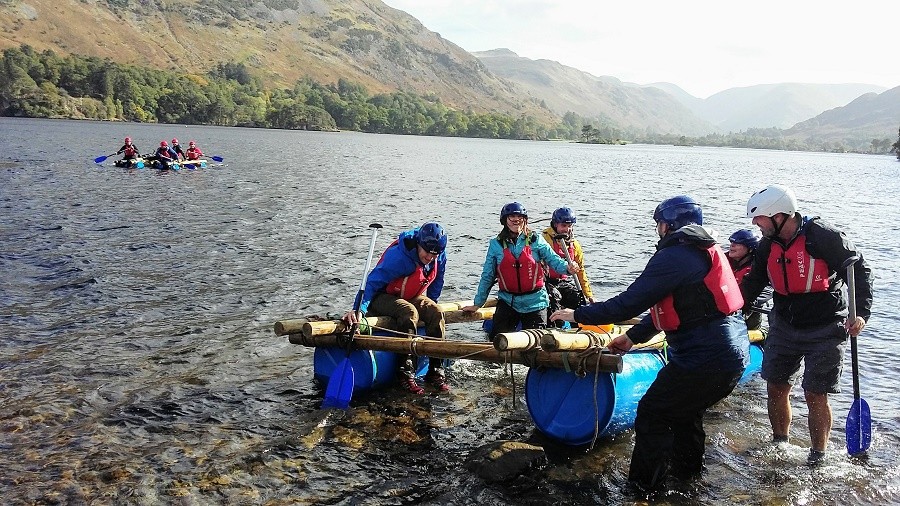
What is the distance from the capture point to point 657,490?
7496 millimetres

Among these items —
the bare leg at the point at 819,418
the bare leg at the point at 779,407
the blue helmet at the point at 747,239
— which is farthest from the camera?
the blue helmet at the point at 747,239

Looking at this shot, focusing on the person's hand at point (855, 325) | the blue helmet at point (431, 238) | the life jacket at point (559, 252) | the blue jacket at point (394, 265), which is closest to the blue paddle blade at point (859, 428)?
the person's hand at point (855, 325)

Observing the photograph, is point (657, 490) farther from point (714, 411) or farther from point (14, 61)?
point (14, 61)

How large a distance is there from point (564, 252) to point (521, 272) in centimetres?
227

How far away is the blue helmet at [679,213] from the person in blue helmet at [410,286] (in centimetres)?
364

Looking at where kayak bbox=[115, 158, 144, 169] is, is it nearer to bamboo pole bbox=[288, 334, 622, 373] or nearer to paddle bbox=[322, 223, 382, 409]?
bamboo pole bbox=[288, 334, 622, 373]

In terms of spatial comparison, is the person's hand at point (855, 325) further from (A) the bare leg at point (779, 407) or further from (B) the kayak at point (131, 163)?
(B) the kayak at point (131, 163)

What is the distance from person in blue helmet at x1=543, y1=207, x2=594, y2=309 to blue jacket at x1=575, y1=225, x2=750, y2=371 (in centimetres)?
478

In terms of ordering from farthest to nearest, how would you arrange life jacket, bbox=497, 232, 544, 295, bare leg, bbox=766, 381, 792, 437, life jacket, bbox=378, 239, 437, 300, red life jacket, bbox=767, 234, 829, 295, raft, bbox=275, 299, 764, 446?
life jacket, bbox=378, 239, 437, 300
life jacket, bbox=497, 232, 544, 295
bare leg, bbox=766, 381, 792, 437
raft, bbox=275, 299, 764, 446
red life jacket, bbox=767, 234, 829, 295

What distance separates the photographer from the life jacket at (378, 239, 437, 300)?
33.3 feet

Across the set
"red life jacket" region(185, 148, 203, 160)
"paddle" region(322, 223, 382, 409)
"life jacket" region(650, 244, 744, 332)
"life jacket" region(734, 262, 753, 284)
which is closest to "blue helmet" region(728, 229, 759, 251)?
"life jacket" region(734, 262, 753, 284)

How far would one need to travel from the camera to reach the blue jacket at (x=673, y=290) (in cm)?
645

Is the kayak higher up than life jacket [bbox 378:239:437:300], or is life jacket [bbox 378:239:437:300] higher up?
the kayak

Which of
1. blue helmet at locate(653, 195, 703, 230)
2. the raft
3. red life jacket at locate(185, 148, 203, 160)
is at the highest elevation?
red life jacket at locate(185, 148, 203, 160)
